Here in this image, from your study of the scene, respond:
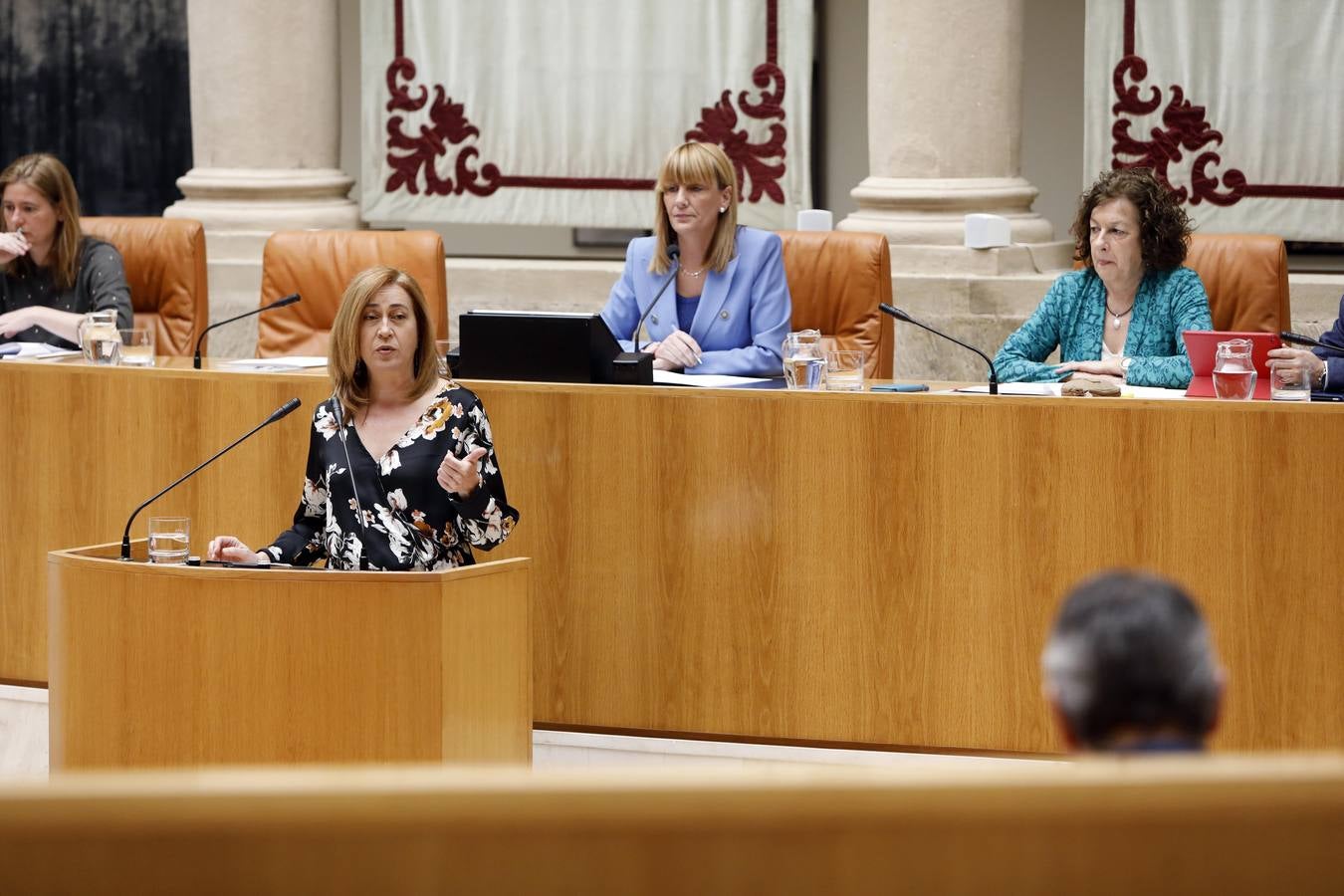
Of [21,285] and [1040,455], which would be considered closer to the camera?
[1040,455]

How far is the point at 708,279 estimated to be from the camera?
455 cm

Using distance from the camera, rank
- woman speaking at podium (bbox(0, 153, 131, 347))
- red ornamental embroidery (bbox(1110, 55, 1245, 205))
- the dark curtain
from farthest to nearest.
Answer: the dark curtain
red ornamental embroidery (bbox(1110, 55, 1245, 205))
woman speaking at podium (bbox(0, 153, 131, 347))

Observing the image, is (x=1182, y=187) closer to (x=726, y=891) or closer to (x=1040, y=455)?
(x=1040, y=455)

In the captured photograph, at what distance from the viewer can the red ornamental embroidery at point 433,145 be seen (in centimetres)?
688

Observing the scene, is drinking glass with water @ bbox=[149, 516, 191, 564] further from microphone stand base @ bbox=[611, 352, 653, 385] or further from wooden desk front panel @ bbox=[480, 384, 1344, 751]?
microphone stand base @ bbox=[611, 352, 653, 385]

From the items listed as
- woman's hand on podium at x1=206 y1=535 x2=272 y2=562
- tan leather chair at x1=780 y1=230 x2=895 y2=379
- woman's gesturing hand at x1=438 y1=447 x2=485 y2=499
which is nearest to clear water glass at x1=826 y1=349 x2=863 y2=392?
woman's gesturing hand at x1=438 y1=447 x2=485 y2=499

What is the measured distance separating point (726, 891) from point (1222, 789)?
34 cm

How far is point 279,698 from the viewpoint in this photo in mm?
3137

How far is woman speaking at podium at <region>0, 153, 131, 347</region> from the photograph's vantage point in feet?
16.4

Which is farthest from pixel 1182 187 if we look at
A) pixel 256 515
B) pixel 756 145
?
pixel 256 515

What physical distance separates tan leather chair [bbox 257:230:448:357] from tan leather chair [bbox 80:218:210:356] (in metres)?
0.26

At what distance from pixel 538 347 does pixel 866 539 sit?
783 mm

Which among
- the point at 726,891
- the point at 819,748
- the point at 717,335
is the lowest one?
the point at 819,748

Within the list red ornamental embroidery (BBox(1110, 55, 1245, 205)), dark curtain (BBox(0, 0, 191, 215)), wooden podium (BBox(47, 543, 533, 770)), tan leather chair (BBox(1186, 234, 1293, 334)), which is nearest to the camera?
wooden podium (BBox(47, 543, 533, 770))
